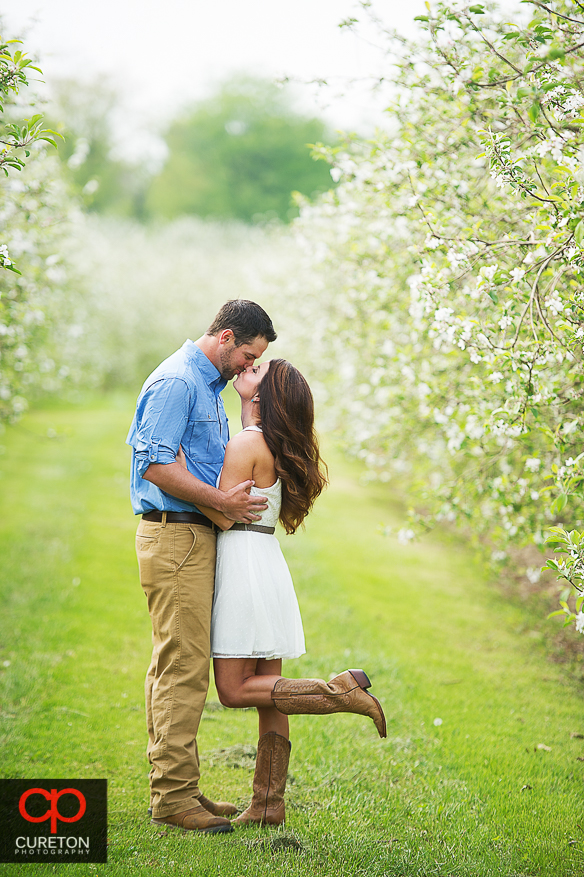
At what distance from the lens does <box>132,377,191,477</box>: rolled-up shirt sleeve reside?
3.60 m

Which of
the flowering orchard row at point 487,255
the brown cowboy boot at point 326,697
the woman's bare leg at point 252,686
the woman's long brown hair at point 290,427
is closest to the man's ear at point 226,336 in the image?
the woman's long brown hair at point 290,427

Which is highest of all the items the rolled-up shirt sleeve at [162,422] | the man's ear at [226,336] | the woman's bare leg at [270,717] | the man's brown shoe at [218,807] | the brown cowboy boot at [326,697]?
the man's ear at [226,336]

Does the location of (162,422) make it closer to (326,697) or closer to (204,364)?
(204,364)

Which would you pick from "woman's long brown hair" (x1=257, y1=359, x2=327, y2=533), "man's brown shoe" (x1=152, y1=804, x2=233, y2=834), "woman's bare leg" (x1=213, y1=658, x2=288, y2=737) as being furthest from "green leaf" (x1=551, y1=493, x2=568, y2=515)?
"man's brown shoe" (x1=152, y1=804, x2=233, y2=834)

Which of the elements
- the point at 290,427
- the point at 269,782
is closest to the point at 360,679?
the point at 269,782

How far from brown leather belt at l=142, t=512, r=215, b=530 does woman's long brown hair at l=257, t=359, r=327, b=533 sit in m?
0.45

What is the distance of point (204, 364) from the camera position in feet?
13.0

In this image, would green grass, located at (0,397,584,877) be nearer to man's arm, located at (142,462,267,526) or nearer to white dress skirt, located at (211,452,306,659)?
white dress skirt, located at (211,452,306,659)

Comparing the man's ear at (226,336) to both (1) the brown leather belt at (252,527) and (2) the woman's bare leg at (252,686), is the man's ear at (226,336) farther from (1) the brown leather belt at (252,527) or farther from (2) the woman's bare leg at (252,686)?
(2) the woman's bare leg at (252,686)

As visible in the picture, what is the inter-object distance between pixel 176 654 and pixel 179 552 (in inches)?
20.5

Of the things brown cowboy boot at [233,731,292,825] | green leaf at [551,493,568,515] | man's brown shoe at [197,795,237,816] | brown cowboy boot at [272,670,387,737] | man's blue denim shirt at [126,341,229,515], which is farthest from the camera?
man's brown shoe at [197,795,237,816]

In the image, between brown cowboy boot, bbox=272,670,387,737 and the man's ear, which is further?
the man's ear

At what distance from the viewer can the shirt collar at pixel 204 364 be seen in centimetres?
392

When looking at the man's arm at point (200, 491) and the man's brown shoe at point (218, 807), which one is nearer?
the man's arm at point (200, 491)
